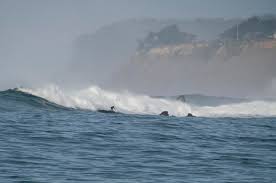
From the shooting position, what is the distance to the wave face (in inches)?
1642

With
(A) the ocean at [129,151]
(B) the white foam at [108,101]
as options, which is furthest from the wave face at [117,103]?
(A) the ocean at [129,151]

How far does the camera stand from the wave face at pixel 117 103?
41.7 m

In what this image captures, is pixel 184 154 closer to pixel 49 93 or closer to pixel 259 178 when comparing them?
pixel 259 178

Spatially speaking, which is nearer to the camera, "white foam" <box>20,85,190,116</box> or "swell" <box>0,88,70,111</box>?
"swell" <box>0,88,70,111</box>

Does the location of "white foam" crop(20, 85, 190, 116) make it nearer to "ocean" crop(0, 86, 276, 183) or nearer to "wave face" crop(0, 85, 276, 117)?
"wave face" crop(0, 85, 276, 117)

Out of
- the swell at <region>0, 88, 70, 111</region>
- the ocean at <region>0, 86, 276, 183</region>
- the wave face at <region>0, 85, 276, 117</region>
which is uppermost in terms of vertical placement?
the wave face at <region>0, 85, 276, 117</region>

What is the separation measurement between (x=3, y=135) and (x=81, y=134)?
2.73 meters

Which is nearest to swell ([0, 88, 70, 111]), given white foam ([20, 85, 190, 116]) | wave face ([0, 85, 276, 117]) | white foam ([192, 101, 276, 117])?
wave face ([0, 85, 276, 117])

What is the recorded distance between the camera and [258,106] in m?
57.7

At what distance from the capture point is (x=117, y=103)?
50.6m

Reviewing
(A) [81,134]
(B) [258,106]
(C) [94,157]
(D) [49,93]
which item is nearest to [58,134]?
(A) [81,134]

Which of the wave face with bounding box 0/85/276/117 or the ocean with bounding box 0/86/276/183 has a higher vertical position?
the wave face with bounding box 0/85/276/117

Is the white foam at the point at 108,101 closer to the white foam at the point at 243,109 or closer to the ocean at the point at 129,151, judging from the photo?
the white foam at the point at 243,109

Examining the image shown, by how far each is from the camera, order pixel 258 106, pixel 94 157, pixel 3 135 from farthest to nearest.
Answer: pixel 258 106 → pixel 3 135 → pixel 94 157
